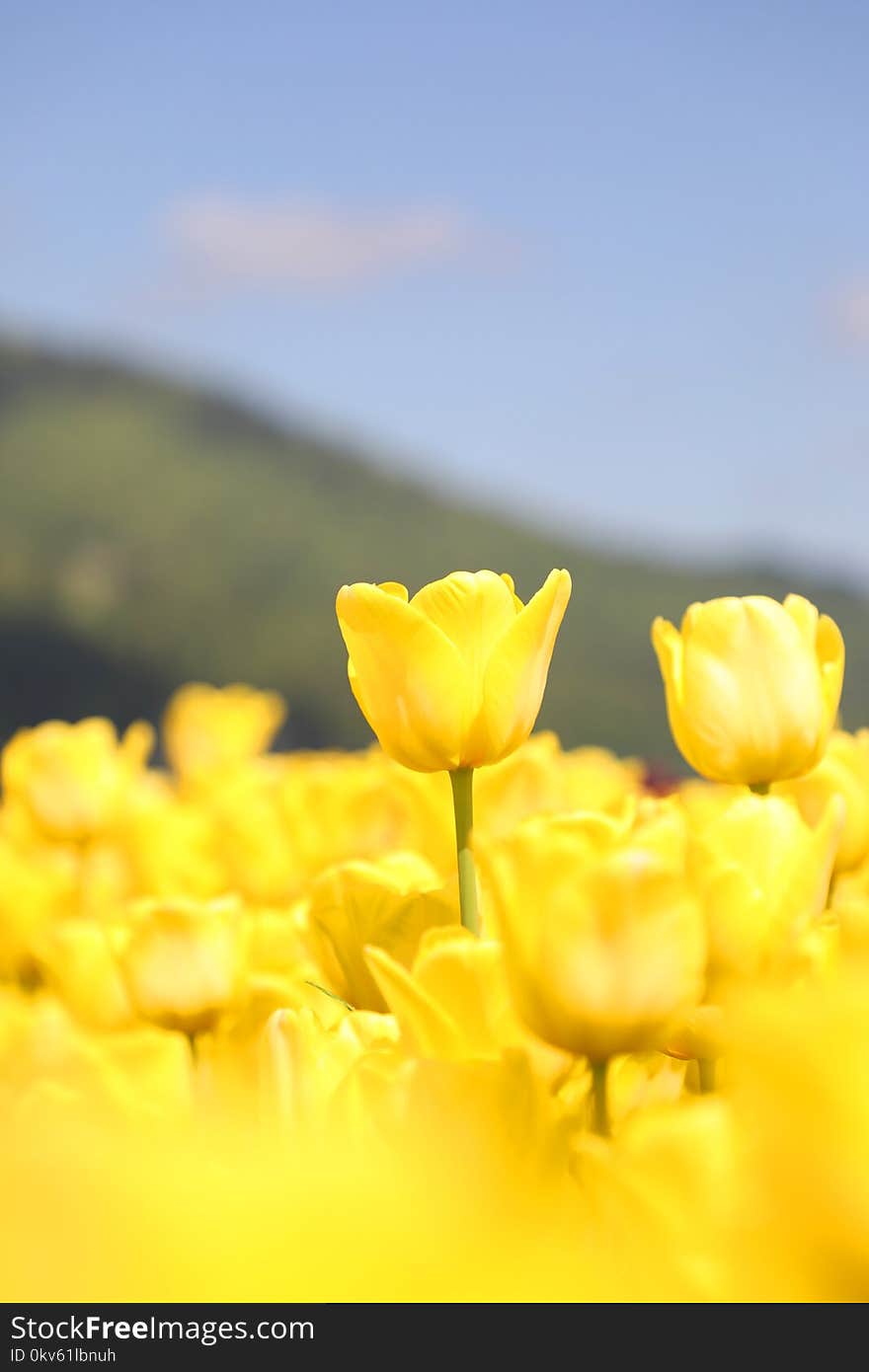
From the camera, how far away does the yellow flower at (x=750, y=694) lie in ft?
2.64

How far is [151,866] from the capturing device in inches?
70.6

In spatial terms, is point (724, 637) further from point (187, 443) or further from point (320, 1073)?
point (187, 443)

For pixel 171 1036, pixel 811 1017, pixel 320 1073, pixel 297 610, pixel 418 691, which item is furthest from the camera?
pixel 297 610

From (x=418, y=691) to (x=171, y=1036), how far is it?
0.36 m

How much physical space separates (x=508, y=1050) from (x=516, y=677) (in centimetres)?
28

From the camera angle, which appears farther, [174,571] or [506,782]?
[174,571]

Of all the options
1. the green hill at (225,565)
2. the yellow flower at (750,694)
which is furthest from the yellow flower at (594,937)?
the green hill at (225,565)

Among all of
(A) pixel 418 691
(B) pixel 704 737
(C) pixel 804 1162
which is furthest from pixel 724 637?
(C) pixel 804 1162

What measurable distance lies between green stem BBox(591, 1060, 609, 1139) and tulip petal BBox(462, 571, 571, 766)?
26cm

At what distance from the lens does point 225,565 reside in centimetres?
1182

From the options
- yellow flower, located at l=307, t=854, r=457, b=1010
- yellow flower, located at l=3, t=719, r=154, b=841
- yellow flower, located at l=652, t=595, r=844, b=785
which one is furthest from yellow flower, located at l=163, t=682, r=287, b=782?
yellow flower, located at l=307, t=854, r=457, b=1010

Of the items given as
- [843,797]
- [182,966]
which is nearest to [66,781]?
[182,966]

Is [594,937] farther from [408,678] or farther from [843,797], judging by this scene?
A: [843,797]

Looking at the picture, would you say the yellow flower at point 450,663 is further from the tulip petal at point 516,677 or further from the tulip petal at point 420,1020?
the tulip petal at point 420,1020
